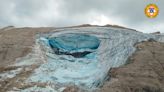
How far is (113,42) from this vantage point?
940 inches

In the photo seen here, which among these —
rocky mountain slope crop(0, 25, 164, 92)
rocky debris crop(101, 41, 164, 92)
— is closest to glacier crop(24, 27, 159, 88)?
rocky mountain slope crop(0, 25, 164, 92)

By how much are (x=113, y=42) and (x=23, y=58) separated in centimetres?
551

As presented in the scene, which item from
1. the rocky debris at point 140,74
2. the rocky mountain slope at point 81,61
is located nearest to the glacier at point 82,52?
the rocky mountain slope at point 81,61

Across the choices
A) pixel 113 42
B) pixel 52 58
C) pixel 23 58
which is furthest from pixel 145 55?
pixel 23 58

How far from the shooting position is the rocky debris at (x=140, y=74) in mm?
18016

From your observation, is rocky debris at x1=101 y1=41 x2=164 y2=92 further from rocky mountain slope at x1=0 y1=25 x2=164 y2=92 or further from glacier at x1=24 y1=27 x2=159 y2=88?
glacier at x1=24 y1=27 x2=159 y2=88

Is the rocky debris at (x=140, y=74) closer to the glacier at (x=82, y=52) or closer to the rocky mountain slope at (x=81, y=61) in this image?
the rocky mountain slope at (x=81, y=61)

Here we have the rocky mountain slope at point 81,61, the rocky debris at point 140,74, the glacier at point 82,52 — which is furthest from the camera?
the glacier at point 82,52

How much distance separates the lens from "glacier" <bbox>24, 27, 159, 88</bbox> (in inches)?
790

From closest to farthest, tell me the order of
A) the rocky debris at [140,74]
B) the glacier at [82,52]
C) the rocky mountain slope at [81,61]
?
the rocky debris at [140,74] < the rocky mountain slope at [81,61] < the glacier at [82,52]

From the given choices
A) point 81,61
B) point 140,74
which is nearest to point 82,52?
point 81,61

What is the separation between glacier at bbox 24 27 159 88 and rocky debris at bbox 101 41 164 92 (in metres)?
0.79

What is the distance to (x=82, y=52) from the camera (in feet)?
77.3

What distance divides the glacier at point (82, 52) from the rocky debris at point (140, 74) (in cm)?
79
